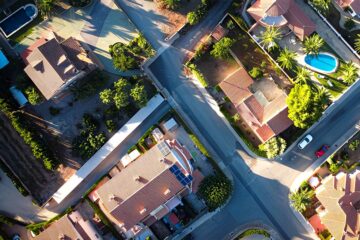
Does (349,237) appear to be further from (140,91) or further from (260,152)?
(140,91)

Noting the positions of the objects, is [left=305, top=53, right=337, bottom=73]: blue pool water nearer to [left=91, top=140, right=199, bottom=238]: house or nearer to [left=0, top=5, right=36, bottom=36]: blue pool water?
[left=91, top=140, right=199, bottom=238]: house

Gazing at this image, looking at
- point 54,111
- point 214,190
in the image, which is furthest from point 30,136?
point 214,190

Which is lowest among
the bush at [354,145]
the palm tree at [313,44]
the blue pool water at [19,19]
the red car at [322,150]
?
the bush at [354,145]

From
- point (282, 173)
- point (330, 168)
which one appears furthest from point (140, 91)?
point (330, 168)

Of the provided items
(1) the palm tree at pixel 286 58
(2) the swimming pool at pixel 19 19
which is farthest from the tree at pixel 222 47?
(2) the swimming pool at pixel 19 19

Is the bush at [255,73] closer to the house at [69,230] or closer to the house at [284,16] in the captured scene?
the house at [284,16]
